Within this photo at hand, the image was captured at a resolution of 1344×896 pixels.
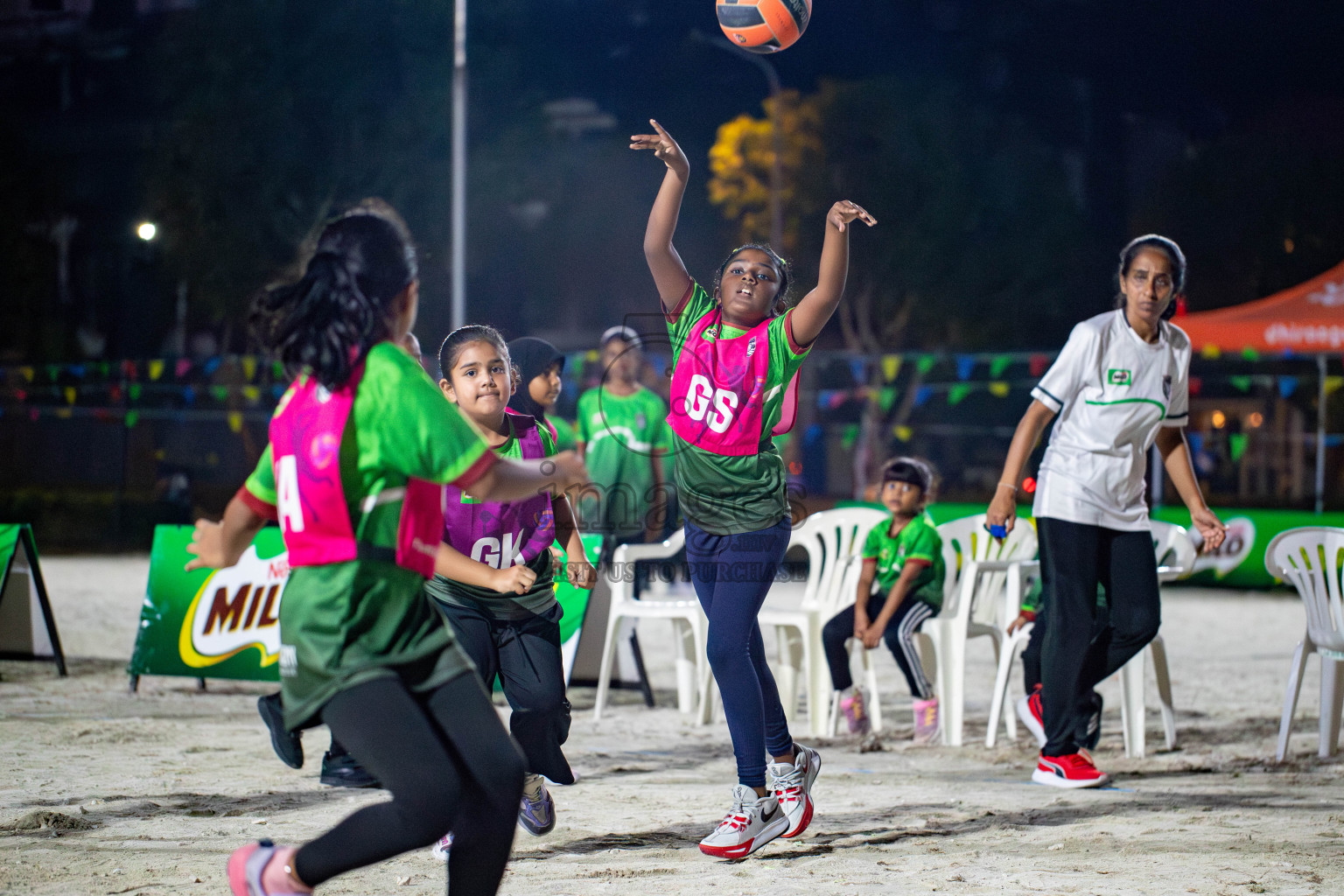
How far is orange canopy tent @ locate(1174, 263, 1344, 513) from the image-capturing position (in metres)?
15.0

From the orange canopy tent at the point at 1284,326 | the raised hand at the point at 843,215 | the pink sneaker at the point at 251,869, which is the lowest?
the pink sneaker at the point at 251,869

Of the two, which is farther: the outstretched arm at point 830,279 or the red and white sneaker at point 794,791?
the red and white sneaker at point 794,791

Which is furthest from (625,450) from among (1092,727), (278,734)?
(278,734)

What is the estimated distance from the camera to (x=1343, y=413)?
23812 mm

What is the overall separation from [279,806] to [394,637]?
8.09 feet

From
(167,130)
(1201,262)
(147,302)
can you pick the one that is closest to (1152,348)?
(167,130)

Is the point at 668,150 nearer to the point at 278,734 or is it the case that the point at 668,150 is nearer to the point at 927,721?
the point at 278,734

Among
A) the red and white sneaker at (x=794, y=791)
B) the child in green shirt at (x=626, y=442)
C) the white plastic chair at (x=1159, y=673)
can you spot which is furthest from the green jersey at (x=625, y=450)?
the red and white sneaker at (x=794, y=791)

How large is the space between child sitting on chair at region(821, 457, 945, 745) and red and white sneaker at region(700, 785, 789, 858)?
7.47 ft

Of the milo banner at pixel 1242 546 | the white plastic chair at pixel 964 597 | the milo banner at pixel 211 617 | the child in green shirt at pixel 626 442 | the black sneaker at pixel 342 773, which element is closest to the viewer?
the black sneaker at pixel 342 773

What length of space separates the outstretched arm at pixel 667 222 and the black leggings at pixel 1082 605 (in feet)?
6.27

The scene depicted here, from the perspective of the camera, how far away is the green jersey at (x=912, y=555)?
641 centimetres

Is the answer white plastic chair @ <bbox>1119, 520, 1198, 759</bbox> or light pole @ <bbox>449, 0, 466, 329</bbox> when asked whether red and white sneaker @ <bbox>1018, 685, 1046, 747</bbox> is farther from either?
light pole @ <bbox>449, 0, 466, 329</bbox>

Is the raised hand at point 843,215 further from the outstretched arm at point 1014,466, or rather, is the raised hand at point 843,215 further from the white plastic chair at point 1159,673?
the white plastic chair at point 1159,673
